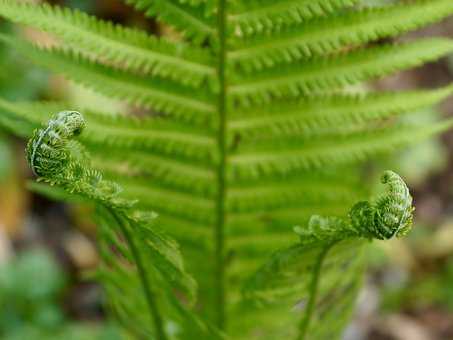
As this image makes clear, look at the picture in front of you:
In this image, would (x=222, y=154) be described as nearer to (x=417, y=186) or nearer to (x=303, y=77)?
(x=303, y=77)

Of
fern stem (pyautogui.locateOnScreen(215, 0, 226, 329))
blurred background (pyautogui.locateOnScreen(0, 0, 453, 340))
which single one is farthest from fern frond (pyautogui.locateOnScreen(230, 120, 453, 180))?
blurred background (pyautogui.locateOnScreen(0, 0, 453, 340))

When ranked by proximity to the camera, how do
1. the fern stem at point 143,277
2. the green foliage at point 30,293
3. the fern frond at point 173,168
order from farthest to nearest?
the green foliage at point 30,293
the fern frond at point 173,168
the fern stem at point 143,277

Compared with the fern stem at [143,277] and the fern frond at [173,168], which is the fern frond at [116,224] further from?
the fern frond at [173,168]

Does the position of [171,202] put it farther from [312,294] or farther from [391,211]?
[391,211]

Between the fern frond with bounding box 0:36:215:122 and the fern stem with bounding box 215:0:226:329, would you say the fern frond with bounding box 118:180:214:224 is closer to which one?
the fern stem with bounding box 215:0:226:329

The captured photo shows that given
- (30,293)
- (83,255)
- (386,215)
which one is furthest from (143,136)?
(83,255)

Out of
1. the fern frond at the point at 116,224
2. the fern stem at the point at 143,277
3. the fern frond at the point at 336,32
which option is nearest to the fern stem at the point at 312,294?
the fern frond at the point at 116,224
